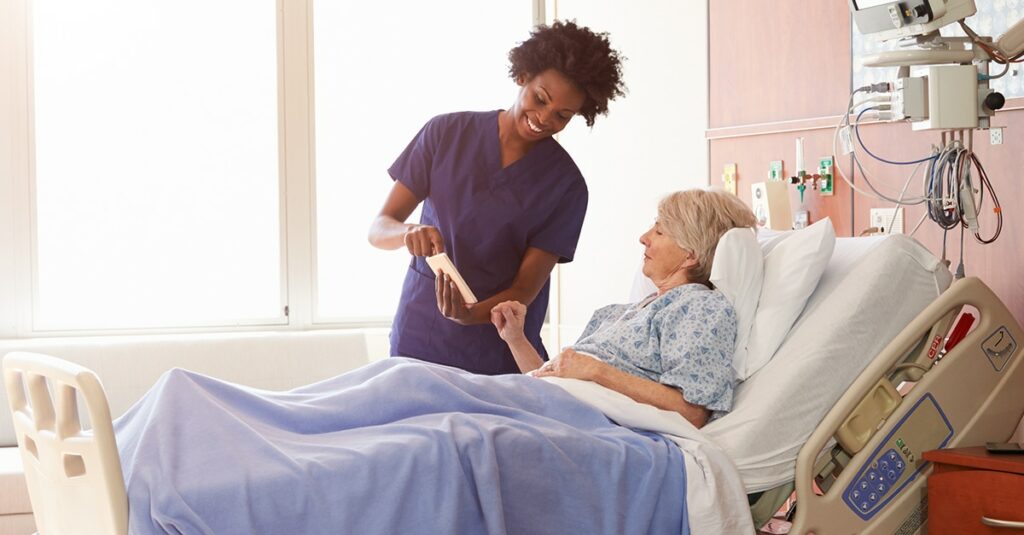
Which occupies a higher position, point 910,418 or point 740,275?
point 740,275

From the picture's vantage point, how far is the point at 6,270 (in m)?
4.02

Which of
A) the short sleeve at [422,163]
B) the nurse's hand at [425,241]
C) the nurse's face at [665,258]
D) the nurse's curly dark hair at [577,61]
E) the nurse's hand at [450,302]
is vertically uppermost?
the nurse's curly dark hair at [577,61]

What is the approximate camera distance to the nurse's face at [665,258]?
2312 millimetres

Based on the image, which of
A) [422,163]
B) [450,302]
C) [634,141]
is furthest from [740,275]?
[634,141]

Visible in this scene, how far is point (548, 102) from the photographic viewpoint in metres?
2.45

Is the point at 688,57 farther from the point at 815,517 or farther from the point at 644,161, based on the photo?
the point at 815,517

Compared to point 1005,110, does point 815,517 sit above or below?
below

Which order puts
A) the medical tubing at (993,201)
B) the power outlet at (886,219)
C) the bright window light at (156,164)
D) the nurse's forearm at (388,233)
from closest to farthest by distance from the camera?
the nurse's forearm at (388,233) < the medical tubing at (993,201) < the power outlet at (886,219) < the bright window light at (156,164)

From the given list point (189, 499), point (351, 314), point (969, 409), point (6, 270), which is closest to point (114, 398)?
point (6, 270)

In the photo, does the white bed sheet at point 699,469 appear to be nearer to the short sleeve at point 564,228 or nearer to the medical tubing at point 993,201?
the short sleeve at point 564,228

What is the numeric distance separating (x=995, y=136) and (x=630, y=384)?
4.60ft

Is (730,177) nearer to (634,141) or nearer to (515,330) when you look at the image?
(634,141)

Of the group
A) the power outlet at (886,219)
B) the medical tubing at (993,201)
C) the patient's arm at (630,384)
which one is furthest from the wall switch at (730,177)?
the patient's arm at (630,384)

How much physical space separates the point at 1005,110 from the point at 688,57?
1.36m
